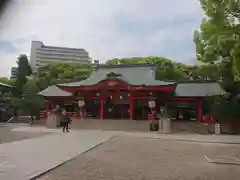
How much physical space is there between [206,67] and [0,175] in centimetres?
→ 1874

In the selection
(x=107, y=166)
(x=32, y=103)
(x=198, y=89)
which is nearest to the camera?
(x=107, y=166)

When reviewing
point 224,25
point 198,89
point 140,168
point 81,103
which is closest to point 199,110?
point 198,89

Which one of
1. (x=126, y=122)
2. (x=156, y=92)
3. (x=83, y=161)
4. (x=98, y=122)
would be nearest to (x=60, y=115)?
(x=98, y=122)

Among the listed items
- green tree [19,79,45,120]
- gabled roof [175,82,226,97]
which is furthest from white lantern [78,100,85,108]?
gabled roof [175,82,226,97]

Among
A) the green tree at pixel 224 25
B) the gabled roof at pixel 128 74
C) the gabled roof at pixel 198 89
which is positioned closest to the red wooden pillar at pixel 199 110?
the gabled roof at pixel 198 89

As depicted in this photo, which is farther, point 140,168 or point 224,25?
point 224,25

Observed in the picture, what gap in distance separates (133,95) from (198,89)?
6.55 m

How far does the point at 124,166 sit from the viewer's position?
28.4 ft

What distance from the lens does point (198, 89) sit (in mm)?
28953

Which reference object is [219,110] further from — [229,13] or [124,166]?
[124,166]

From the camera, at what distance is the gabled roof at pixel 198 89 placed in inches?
1072

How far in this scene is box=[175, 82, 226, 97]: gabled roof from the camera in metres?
27.2

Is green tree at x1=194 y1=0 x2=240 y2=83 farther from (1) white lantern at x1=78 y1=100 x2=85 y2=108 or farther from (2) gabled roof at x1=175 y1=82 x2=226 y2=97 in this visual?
(1) white lantern at x1=78 y1=100 x2=85 y2=108

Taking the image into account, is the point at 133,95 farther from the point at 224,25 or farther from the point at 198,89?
the point at 224,25
